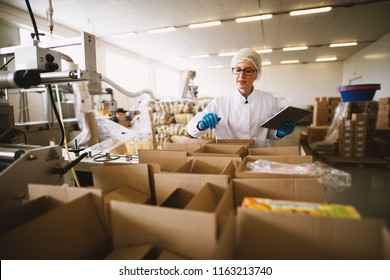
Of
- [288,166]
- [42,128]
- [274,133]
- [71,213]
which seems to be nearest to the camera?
[71,213]

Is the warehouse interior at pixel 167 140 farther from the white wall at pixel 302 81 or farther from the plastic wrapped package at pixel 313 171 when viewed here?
the white wall at pixel 302 81

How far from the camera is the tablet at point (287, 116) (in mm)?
1381

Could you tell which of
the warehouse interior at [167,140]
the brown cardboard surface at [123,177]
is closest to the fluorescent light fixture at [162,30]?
the warehouse interior at [167,140]

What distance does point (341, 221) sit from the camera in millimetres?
465

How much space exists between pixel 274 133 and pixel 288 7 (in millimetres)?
4018

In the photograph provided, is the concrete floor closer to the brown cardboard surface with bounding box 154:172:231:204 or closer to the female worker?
the female worker

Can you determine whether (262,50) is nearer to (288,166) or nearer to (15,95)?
(15,95)

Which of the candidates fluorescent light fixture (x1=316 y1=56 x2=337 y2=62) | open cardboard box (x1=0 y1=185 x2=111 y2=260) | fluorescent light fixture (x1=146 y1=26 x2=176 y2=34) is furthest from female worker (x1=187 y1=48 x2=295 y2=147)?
fluorescent light fixture (x1=316 y1=56 x2=337 y2=62)

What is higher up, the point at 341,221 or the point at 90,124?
the point at 90,124

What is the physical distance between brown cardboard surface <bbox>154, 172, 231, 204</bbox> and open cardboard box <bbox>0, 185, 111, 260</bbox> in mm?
217

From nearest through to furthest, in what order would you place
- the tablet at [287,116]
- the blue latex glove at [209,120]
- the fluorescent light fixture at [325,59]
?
the tablet at [287,116] → the blue latex glove at [209,120] → the fluorescent light fixture at [325,59]

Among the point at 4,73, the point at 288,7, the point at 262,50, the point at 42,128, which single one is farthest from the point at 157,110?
the point at 262,50

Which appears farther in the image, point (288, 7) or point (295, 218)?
point (288, 7)

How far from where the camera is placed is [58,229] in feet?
1.78
